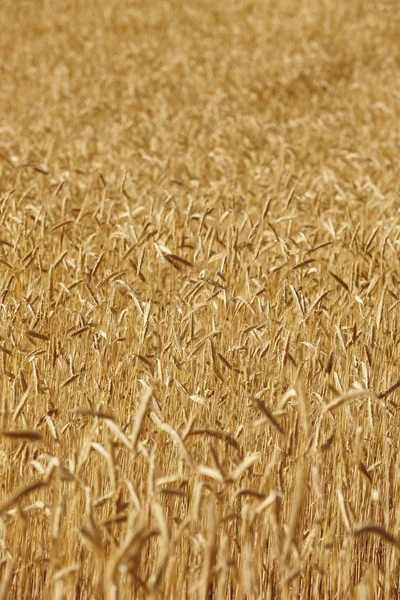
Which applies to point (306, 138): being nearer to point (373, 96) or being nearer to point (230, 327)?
point (373, 96)

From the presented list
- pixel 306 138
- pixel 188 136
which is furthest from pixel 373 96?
pixel 188 136

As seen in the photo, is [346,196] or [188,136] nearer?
[346,196]

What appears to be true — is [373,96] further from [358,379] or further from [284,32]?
[358,379]

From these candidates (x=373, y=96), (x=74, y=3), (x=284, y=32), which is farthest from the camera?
(x=74, y=3)

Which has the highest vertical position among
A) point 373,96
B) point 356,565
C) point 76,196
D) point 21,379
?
point 373,96

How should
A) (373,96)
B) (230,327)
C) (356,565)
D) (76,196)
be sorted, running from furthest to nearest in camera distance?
(373,96)
(76,196)
(230,327)
(356,565)

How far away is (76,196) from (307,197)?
1097mm

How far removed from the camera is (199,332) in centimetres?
275

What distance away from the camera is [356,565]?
197 centimetres

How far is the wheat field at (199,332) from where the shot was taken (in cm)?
160

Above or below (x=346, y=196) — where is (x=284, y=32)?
above

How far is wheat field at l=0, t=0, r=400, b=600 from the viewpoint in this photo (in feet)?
5.24

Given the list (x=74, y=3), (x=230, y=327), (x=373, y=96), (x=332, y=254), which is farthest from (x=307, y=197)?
(x=74, y=3)

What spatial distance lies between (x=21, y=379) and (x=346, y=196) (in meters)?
2.55
